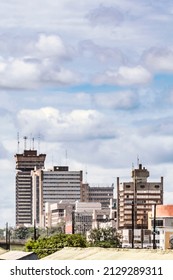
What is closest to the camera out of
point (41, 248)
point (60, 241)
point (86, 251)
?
point (86, 251)
